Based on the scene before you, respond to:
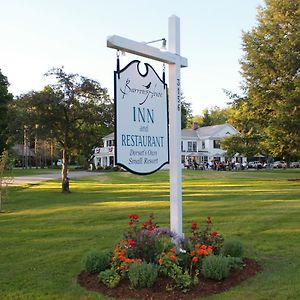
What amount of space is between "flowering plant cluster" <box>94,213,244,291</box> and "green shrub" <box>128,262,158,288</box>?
0.03 meters

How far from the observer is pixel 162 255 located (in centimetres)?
610

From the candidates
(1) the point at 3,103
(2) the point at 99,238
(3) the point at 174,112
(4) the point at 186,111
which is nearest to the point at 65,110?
(2) the point at 99,238

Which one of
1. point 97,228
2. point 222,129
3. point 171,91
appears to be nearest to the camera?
point 171,91

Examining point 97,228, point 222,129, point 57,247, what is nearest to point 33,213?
point 97,228

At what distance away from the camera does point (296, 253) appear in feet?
26.8

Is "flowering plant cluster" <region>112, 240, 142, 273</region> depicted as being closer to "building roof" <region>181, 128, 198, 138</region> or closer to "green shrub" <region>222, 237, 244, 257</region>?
"green shrub" <region>222, 237, 244, 257</region>

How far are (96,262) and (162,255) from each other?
1.10 metres

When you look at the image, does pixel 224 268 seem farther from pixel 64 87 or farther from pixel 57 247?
pixel 64 87

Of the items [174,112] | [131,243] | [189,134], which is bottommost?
[131,243]

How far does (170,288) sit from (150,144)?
1.86m

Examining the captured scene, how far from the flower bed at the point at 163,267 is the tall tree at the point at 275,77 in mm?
27489

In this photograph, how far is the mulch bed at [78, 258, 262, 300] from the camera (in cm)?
569

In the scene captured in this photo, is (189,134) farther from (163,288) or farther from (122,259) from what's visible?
(163,288)

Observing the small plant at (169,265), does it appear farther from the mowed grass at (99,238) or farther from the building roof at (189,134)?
the building roof at (189,134)
